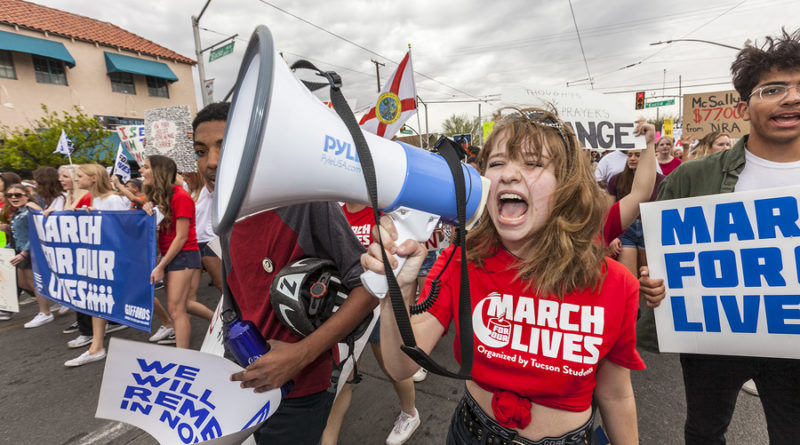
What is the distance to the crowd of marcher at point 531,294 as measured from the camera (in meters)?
1.04

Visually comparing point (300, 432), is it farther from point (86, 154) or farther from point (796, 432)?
point (86, 154)

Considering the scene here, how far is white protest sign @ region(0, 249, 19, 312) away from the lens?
4.38m

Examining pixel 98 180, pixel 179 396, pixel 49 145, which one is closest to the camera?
pixel 179 396

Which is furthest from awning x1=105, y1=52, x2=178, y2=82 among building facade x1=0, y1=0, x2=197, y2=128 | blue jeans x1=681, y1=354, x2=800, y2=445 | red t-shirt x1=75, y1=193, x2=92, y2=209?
blue jeans x1=681, y1=354, x2=800, y2=445

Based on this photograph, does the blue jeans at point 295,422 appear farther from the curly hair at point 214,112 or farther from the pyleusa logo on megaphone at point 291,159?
the curly hair at point 214,112

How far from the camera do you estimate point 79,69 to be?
16969 millimetres

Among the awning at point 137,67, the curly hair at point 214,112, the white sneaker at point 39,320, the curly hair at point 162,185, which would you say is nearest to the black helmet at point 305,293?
the curly hair at point 214,112

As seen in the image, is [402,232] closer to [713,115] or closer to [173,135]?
[173,135]

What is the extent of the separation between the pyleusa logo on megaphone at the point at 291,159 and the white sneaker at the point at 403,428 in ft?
6.51

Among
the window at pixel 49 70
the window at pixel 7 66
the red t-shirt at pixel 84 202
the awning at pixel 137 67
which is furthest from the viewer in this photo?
the awning at pixel 137 67

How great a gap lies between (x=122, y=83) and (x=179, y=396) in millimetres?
23448

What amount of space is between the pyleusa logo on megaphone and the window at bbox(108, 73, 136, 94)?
2347cm

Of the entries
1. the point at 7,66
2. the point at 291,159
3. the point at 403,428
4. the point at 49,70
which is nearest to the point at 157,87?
the point at 49,70

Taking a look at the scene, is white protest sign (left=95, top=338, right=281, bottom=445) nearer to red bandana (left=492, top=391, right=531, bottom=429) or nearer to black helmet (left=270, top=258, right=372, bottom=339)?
black helmet (left=270, top=258, right=372, bottom=339)
